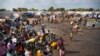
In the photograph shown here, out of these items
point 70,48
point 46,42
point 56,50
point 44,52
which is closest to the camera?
point 44,52

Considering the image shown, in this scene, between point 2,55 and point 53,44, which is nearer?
point 2,55

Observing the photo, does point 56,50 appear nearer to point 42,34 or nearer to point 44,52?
point 42,34

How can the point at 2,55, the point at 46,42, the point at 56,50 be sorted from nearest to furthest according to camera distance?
1. the point at 2,55
2. the point at 46,42
3. the point at 56,50

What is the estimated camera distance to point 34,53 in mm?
10930

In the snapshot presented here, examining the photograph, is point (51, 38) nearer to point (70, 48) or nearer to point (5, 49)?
point (70, 48)

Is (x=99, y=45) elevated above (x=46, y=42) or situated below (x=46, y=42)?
below

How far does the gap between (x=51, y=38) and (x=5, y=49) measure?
3634 millimetres

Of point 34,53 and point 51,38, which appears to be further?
point 51,38

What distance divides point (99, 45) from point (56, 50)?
316 cm

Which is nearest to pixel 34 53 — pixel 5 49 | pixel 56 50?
pixel 5 49

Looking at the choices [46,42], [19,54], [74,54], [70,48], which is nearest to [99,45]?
[70,48]

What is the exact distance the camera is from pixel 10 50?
983cm

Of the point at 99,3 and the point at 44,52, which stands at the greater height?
the point at 99,3

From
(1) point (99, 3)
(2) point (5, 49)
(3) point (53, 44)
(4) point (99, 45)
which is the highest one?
(1) point (99, 3)
